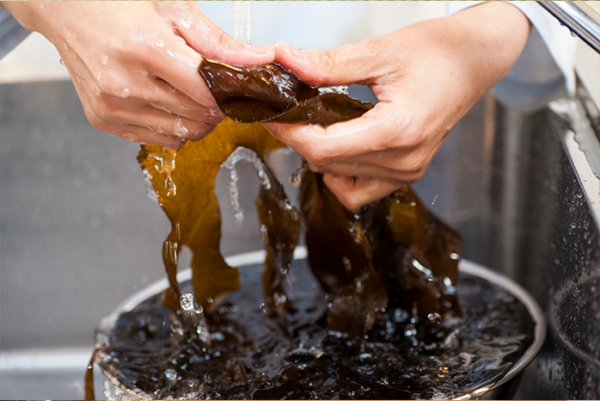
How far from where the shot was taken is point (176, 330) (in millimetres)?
715

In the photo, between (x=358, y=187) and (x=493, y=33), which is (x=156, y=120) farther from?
(x=493, y=33)

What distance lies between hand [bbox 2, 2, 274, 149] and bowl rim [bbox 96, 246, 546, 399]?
27 cm

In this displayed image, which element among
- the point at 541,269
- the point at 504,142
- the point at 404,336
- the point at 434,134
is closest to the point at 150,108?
the point at 434,134

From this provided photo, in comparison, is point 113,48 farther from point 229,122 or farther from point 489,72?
point 489,72

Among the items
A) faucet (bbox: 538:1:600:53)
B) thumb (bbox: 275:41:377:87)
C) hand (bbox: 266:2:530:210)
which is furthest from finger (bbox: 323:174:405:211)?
faucet (bbox: 538:1:600:53)

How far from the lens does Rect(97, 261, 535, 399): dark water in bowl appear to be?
573 millimetres

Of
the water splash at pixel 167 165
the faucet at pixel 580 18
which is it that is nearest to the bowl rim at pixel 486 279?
the water splash at pixel 167 165

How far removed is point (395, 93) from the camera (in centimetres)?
54

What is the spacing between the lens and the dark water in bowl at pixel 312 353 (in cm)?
57

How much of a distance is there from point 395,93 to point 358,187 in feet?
0.41

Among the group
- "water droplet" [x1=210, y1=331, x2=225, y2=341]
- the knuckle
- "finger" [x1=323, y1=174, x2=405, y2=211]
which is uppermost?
the knuckle

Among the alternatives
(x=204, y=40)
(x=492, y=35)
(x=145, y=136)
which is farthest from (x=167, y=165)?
(x=492, y=35)

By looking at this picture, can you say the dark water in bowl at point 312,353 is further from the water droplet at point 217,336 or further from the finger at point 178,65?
the finger at point 178,65

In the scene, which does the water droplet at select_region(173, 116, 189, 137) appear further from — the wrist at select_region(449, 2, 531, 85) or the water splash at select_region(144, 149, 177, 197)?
the wrist at select_region(449, 2, 531, 85)
